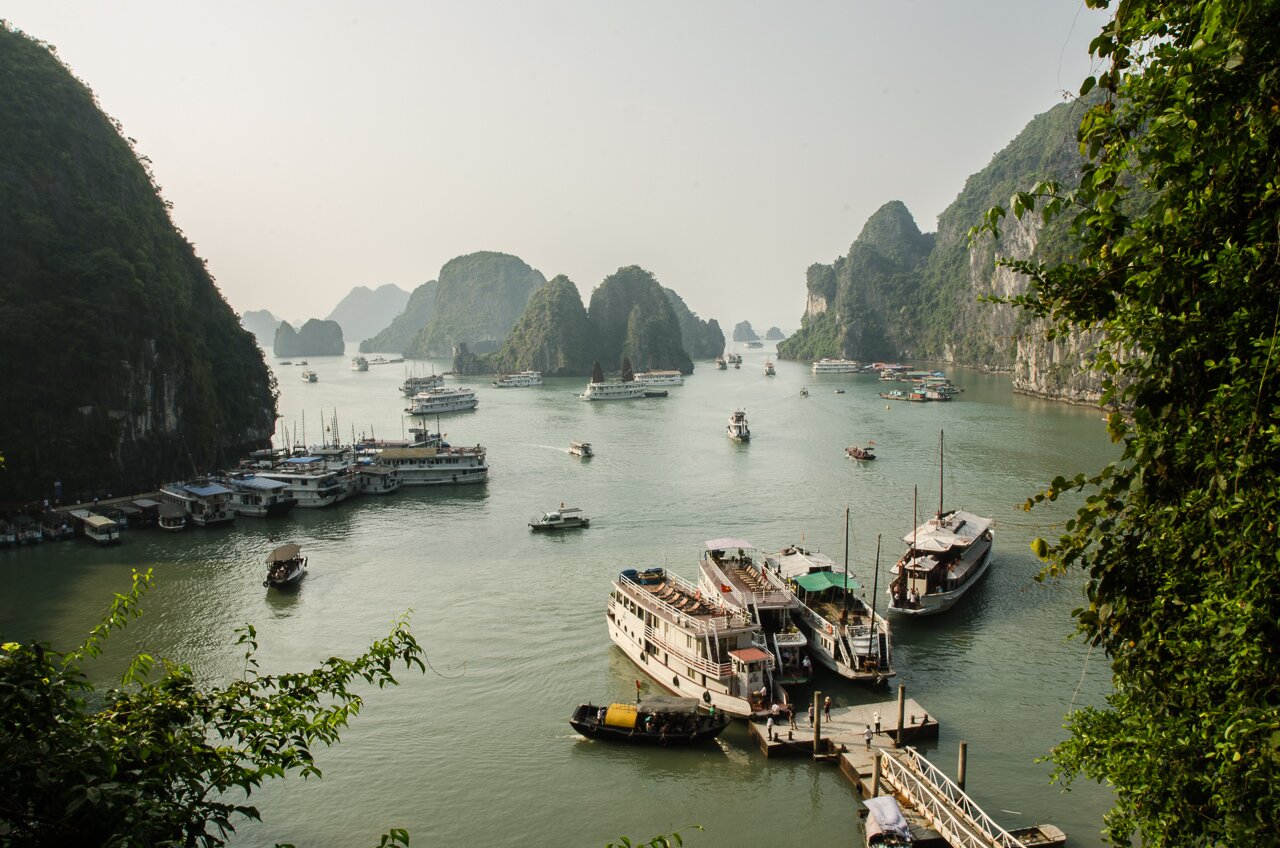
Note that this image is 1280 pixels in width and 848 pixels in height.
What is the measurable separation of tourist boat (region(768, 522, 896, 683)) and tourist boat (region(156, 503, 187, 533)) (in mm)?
37277

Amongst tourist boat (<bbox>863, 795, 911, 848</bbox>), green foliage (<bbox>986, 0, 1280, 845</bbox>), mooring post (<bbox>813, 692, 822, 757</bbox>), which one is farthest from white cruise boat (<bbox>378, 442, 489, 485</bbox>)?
green foliage (<bbox>986, 0, 1280, 845</bbox>)

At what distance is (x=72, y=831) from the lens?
4.99m

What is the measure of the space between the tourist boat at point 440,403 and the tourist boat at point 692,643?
279ft

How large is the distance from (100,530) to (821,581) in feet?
134

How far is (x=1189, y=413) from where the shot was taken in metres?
6.28

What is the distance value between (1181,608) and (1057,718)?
2077cm

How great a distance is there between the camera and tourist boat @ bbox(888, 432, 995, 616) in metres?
32.2

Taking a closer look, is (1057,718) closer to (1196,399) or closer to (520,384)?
(1196,399)

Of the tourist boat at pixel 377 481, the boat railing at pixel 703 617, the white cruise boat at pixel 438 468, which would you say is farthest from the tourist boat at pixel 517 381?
the boat railing at pixel 703 617

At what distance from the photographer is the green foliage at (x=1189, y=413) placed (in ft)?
18.4

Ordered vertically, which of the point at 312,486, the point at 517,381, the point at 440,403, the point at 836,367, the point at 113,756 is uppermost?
the point at 113,756

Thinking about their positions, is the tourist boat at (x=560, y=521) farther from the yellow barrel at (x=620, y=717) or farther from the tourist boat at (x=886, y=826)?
the tourist boat at (x=886, y=826)

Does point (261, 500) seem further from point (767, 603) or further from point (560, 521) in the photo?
point (767, 603)

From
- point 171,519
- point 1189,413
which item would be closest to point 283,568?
point 171,519
